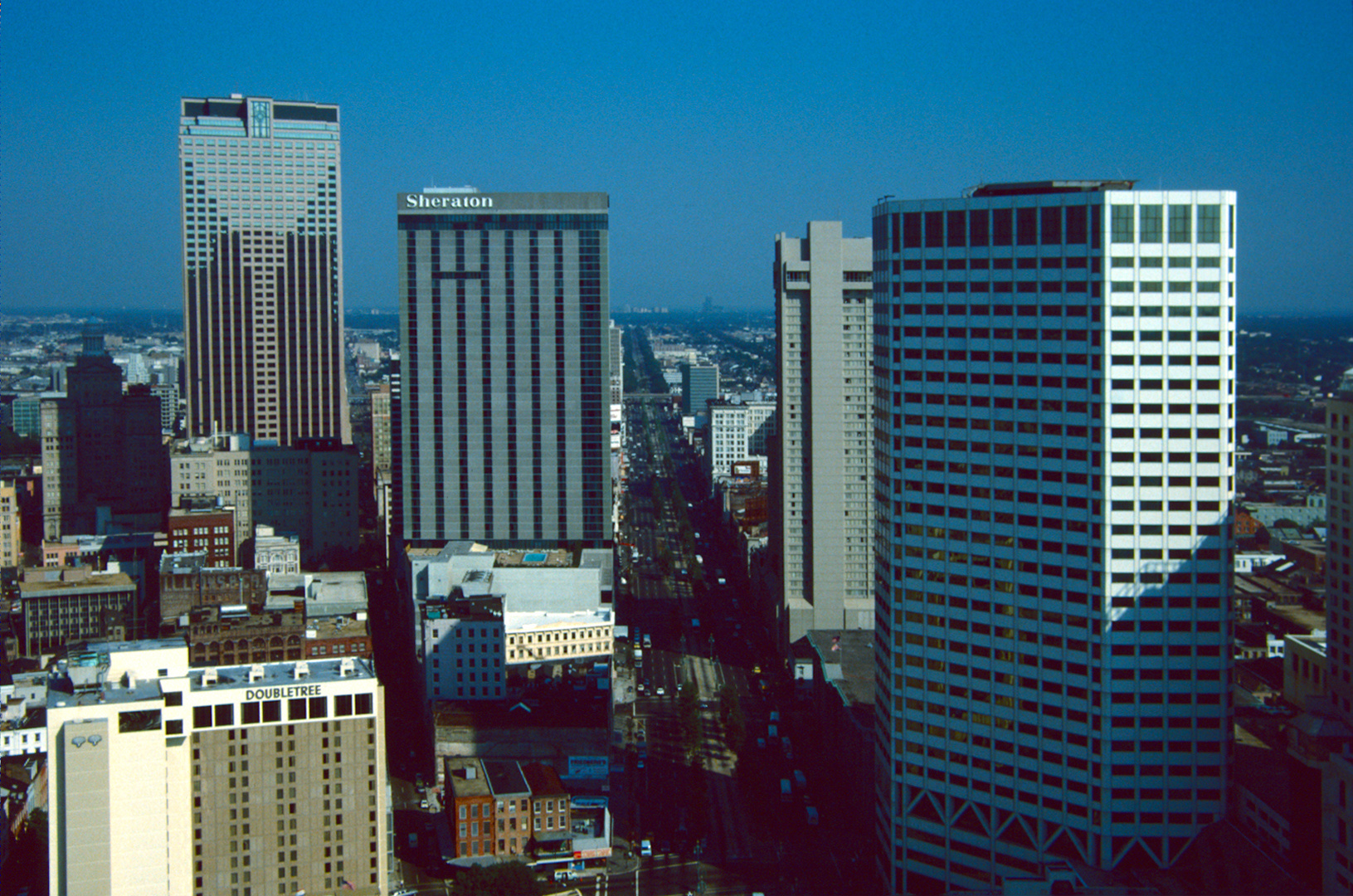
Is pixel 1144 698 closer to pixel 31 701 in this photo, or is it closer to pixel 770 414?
pixel 31 701

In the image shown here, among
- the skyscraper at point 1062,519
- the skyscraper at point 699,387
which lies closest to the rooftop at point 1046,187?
the skyscraper at point 1062,519

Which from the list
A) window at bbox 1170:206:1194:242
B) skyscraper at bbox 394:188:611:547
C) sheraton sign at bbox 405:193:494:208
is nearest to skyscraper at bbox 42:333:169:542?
skyscraper at bbox 394:188:611:547

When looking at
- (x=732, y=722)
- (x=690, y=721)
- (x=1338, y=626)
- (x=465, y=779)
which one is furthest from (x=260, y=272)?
(x=1338, y=626)

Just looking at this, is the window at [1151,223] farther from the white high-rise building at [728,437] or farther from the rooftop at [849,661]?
the white high-rise building at [728,437]

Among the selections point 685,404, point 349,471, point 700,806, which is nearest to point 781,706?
point 700,806

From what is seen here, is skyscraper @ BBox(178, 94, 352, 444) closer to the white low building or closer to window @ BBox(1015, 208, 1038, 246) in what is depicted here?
the white low building
